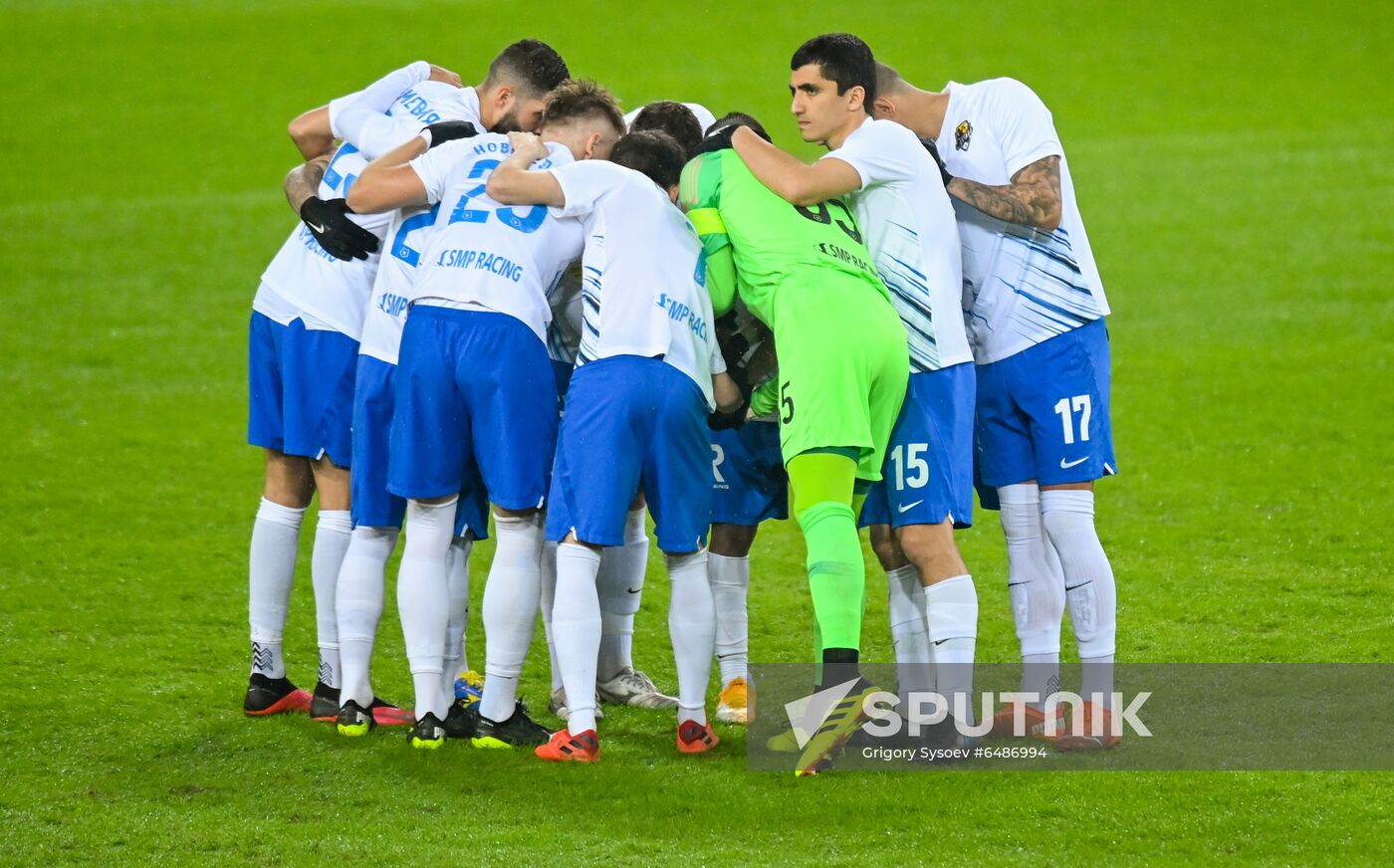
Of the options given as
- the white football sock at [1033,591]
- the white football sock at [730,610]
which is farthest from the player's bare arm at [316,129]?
the white football sock at [1033,591]

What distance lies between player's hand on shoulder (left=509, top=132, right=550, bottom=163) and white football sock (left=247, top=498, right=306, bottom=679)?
1727 millimetres

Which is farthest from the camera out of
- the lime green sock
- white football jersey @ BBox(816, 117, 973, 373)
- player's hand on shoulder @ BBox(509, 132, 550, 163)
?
player's hand on shoulder @ BBox(509, 132, 550, 163)

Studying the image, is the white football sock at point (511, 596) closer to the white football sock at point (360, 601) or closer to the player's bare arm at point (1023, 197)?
the white football sock at point (360, 601)

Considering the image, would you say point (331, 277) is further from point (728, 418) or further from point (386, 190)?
point (728, 418)

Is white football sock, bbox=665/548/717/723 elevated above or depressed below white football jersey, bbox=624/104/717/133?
below

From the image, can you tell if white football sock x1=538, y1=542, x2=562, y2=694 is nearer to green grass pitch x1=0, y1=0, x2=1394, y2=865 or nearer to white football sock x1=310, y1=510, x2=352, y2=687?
green grass pitch x1=0, y1=0, x2=1394, y2=865

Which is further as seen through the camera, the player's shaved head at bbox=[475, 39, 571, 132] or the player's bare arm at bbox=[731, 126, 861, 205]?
the player's shaved head at bbox=[475, 39, 571, 132]

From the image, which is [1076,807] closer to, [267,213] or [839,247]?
[839,247]

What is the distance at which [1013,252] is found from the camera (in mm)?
5863

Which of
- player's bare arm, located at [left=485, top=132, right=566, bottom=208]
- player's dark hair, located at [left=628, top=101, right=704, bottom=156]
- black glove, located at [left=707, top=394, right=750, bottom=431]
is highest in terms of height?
player's dark hair, located at [left=628, top=101, right=704, bottom=156]

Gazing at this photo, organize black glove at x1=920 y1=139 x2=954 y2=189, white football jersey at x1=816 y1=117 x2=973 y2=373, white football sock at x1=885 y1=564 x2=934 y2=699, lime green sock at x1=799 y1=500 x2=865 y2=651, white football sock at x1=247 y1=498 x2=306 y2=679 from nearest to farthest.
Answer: lime green sock at x1=799 y1=500 x2=865 y2=651, white football jersey at x1=816 y1=117 x2=973 y2=373, black glove at x1=920 y1=139 x2=954 y2=189, white football sock at x1=885 y1=564 x2=934 y2=699, white football sock at x1=247 y1=498 x2=306 y2=679

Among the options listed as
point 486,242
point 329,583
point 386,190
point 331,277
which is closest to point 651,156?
point 486,242

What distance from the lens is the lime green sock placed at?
5160mm
